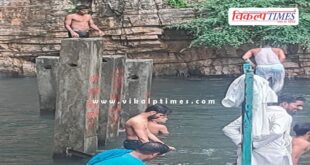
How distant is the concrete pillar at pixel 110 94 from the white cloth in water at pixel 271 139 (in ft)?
12.6

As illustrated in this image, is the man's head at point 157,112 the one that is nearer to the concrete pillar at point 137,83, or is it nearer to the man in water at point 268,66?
the man in water at point 268,66

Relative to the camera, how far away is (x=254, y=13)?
494 centimetres

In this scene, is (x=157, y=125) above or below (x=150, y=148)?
below

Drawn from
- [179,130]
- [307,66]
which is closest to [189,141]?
[179,130]

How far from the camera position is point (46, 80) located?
12070mm

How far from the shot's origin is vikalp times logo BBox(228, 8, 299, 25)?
194 inches

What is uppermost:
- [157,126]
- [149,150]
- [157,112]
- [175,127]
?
[149,150]

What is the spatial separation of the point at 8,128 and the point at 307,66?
A: 10703mm

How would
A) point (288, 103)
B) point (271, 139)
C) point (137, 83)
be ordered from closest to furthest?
point (271, 139) < point (288, 103) < point (137, 83)

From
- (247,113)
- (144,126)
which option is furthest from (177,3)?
(247,113)

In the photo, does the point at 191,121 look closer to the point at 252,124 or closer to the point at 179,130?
the point at 179,130

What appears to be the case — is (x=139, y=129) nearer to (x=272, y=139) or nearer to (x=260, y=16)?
(x=272, y=139)

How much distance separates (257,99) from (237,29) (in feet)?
44.2

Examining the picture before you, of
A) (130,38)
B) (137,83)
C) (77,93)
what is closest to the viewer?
(77,93)
